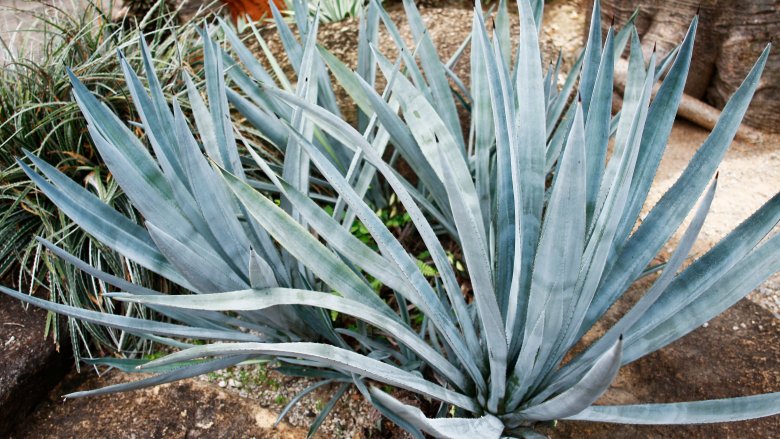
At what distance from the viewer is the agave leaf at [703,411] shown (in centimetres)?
115

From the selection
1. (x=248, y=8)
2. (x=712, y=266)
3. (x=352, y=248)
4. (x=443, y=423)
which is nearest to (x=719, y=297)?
(x=712, y=266)

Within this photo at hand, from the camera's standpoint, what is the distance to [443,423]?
3.67ft

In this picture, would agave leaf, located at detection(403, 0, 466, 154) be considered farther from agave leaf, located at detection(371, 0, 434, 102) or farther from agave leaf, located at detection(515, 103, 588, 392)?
agave leaf, located at detection(515, 103, 588, 392)

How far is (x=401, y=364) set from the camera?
1.75 metres

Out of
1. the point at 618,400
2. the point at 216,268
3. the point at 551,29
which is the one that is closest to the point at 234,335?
the point at 216,268

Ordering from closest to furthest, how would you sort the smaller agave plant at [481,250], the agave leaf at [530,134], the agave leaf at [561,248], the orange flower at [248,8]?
the agave leaf at [561,248] < the smaller agave plant at [481,250] < the agave leaf at [530,134] < the orange flower at [248,8]

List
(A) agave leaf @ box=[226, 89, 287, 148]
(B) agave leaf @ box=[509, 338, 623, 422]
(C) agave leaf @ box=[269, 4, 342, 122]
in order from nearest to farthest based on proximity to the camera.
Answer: (B) agave leaf @ box=[509, 338, 623, 422] < (A) agave leaf @ box=[226, 89, 287, 148] < (C) agave leaf @ box=[269, 4, 342, 122]

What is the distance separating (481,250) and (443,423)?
1.11 feet

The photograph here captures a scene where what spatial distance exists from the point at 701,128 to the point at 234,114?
221cm

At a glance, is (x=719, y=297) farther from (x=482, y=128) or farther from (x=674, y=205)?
(x=482, y=128)

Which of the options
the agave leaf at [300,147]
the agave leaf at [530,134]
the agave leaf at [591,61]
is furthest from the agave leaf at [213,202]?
the agave leaf at [591,61]

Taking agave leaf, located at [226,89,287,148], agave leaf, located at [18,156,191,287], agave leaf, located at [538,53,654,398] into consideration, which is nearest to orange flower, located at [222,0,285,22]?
agave leaf, located at [226,89,287,148]

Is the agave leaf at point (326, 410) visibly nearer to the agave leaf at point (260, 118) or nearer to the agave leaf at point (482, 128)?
the agave leaf at point (482, 128)

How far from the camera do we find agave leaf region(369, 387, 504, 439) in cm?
97
